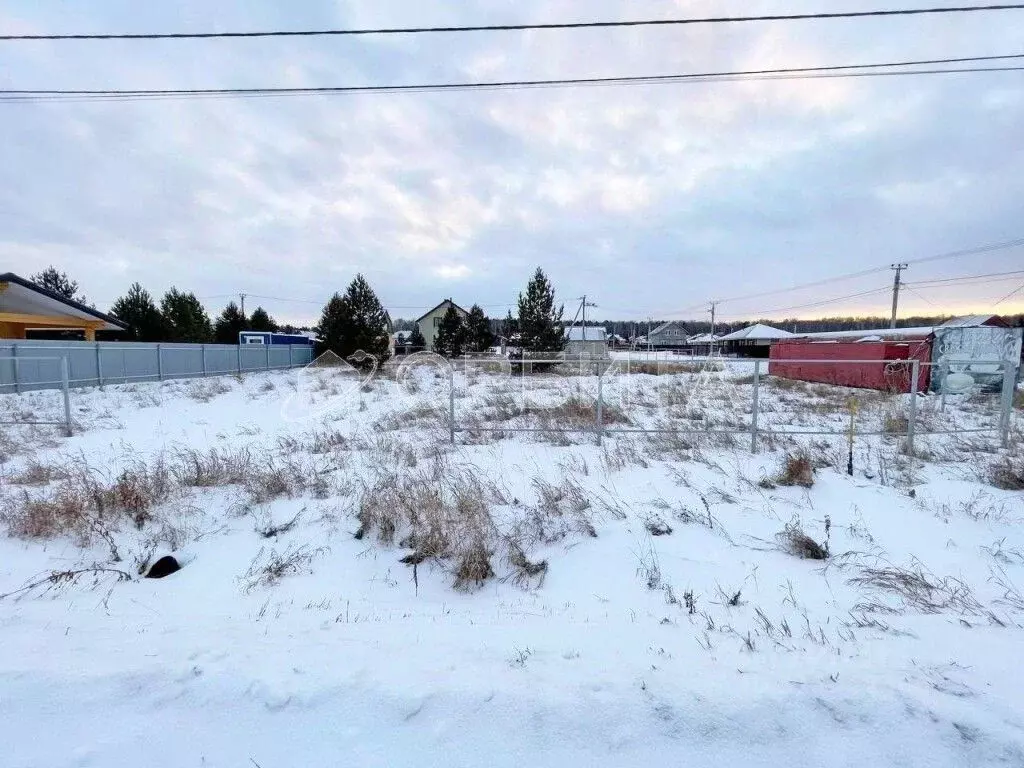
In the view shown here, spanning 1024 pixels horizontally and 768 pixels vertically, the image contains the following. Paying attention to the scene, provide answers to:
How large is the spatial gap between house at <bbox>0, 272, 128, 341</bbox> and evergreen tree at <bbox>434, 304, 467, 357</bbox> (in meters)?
20.5

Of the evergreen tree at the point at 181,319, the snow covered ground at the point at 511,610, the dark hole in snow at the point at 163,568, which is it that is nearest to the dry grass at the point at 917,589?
the snow covered ground at the point at 511,610

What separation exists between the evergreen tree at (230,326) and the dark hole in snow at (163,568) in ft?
157

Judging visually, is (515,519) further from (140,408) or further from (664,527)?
(140,408)

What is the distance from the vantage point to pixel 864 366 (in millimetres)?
18719

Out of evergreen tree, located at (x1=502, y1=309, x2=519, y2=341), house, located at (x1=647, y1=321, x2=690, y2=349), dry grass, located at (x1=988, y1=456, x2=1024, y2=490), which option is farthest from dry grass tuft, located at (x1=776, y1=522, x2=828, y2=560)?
house, located at (x1=647, y1=321, x2=690, y2=349)

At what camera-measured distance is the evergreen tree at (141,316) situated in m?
34.7

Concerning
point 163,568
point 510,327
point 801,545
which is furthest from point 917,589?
point 510,327

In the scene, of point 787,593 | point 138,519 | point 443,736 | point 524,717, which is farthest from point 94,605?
point 787,593

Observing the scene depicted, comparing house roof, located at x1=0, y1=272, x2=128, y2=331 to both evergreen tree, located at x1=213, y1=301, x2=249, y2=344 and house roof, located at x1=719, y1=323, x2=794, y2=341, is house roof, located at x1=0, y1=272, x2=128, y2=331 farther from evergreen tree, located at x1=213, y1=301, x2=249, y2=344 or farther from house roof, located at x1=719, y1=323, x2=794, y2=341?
house roof, located at x1=719, y1=323, x2=794, y2=341

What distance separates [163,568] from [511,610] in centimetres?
320

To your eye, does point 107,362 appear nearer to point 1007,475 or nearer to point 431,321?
point 1007,475

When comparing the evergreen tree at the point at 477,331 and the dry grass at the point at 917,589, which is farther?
the evergreen tree at the point at 477,331

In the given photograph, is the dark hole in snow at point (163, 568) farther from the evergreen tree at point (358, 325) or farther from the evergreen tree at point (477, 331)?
the evergreen tree at point (477, 331)

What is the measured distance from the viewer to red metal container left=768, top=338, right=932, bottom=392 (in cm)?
1670
